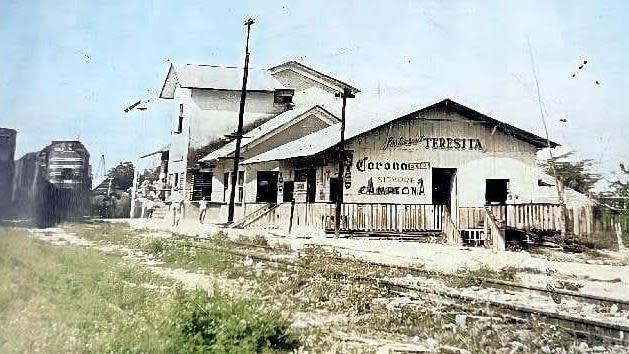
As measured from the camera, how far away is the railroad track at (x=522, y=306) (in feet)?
6.37

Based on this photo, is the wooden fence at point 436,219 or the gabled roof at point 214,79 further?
the gabled roof at point 214,79

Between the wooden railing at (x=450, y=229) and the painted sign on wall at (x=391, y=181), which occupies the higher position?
the painted sign on wall at (x=391, y=181)

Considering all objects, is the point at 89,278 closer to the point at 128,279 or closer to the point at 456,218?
the point at 128,279

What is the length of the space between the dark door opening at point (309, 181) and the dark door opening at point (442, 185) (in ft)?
1.67

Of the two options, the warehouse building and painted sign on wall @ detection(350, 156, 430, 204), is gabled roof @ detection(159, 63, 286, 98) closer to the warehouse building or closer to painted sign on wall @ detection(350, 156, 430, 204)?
the warehouse building

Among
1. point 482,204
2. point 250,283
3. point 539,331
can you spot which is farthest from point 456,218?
point 250,283

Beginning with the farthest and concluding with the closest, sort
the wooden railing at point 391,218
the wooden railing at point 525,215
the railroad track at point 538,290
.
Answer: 1. the wooden railing at point 391,218
2. the wooden railing at point 525,215
3. the railroad track at point 538,290

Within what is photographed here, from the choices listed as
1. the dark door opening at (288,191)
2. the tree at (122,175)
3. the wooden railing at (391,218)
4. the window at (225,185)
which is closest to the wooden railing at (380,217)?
the wooden railing at (391,218)

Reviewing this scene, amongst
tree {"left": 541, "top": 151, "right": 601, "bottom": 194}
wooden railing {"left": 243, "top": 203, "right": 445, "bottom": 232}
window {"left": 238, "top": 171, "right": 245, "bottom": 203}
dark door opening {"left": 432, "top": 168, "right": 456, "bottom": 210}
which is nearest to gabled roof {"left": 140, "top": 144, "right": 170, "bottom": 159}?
window {"left": 238, "top": 171, "right": 245, "bottom": 203}

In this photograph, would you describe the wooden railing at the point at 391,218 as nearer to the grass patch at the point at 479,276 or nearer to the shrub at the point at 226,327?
the grass patch at the point at 479,276

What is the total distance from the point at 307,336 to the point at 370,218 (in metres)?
0.56

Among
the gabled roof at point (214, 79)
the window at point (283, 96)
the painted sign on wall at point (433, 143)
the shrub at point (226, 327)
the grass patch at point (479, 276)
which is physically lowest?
the shrub at point (226, 327)

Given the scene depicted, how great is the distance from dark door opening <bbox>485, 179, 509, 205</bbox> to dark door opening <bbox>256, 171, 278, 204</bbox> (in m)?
0.91

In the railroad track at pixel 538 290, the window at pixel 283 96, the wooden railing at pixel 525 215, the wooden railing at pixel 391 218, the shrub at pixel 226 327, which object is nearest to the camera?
the shrub at pixel 226 327
